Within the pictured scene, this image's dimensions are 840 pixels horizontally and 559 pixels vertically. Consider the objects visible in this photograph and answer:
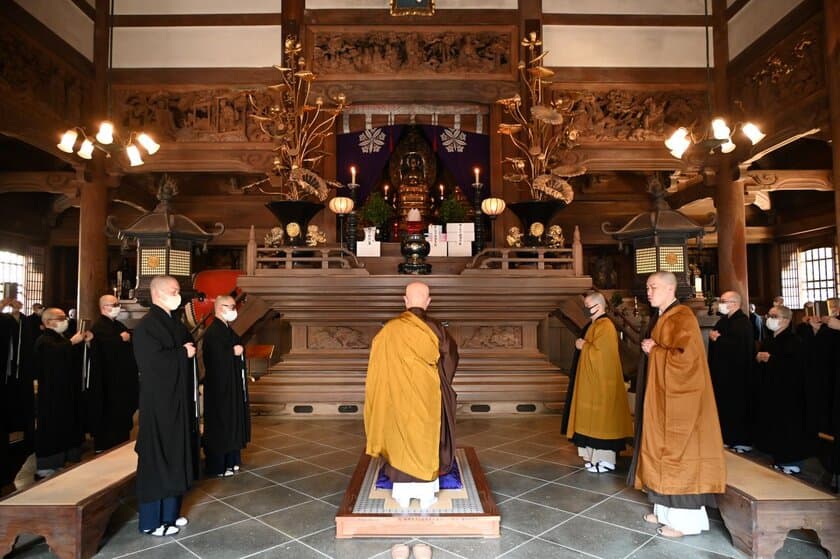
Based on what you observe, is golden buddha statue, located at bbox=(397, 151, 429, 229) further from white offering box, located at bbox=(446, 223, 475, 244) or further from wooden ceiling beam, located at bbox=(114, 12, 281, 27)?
wooden ceiling beam, located at bbox=(114, 12, 281, 27)

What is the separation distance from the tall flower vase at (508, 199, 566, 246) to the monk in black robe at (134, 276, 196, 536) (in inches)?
195

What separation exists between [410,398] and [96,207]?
7184 mm

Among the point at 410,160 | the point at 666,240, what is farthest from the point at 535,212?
the point at 410,160

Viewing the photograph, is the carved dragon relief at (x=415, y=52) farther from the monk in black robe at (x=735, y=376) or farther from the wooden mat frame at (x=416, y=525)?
the wooden mat frame at (x=416, y=525)

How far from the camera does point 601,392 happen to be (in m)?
4.38

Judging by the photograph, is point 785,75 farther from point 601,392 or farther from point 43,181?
point 43,181

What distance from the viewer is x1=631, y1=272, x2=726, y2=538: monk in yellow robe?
3098 mm

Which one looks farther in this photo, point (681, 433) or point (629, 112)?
point (629, 112)

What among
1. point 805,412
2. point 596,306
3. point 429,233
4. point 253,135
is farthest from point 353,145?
point 805,412

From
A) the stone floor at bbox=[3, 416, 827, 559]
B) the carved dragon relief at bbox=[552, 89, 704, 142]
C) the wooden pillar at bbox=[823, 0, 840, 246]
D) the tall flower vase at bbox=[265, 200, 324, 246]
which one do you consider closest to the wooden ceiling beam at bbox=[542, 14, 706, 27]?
the carved dragon relief at bbox=[552, 89, 704, 142]

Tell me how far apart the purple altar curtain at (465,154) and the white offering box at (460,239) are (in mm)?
1443

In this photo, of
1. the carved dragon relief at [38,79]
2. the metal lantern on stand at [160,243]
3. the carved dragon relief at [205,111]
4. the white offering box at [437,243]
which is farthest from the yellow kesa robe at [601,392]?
the carved dragon relief at [38,79]

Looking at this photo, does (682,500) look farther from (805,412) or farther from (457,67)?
(457,67)

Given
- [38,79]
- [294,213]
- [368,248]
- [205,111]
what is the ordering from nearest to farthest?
[294,213]
[38,79]
[368,248]
[205,111]
